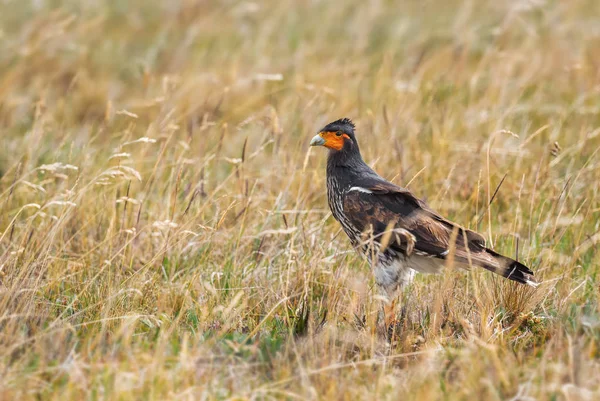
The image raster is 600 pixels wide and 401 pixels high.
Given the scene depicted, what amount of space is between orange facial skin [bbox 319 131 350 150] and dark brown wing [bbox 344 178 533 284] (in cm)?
33

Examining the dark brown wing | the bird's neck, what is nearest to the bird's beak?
the bird's neck

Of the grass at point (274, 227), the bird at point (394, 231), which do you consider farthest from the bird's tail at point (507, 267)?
the grass at point (274, 227)

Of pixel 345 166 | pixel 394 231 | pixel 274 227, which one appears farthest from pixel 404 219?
pixel 274 227

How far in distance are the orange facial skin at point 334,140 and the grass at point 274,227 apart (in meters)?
0.23

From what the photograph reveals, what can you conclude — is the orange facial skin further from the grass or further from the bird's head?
the grass

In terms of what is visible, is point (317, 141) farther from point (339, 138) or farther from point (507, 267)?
point (507, 267)

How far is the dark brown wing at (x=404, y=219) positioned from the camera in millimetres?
4566

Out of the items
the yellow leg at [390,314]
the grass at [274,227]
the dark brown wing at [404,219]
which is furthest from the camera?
the dark brown wing at [404,219]

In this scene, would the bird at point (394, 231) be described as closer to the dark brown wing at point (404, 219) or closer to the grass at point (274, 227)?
the dark brown wing at point (404, 219)

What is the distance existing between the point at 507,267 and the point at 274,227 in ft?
5.20

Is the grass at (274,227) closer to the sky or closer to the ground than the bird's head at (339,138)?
closer to the ground

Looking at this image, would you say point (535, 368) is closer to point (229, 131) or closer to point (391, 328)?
point (391, 328)

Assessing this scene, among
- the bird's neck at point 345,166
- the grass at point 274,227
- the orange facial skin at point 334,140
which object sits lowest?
the grass at point 274,227

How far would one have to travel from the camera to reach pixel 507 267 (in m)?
4.29
